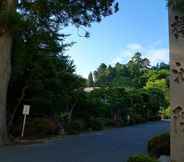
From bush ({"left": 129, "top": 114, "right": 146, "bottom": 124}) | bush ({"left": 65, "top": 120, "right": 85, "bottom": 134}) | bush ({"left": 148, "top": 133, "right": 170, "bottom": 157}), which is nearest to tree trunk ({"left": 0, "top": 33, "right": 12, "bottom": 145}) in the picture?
bush ({"left": 65, "top": 120, "right": 85, "bottom": 134})

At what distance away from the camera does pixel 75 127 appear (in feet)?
98.8

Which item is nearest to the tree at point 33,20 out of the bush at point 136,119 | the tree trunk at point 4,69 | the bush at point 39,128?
the tree trunk at point 4,69

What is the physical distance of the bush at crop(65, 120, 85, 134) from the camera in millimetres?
29116

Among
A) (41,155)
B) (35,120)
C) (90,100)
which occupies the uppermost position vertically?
(90,100)

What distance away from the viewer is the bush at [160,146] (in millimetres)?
12016

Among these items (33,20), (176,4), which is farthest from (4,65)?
(176,4)

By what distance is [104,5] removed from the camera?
2031 centimetres

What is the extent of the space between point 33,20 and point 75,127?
12068mm

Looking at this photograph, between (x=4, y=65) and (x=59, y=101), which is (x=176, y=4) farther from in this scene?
(x=59, y=101)

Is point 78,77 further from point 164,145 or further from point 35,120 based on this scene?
point 164,145

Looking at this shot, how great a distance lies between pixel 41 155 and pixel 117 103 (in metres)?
26.8

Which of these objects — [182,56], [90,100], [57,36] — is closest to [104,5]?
[57,36]

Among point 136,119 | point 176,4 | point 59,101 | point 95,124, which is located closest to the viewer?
point 176,4

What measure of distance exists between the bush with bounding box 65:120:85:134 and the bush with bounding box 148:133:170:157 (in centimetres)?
1661
